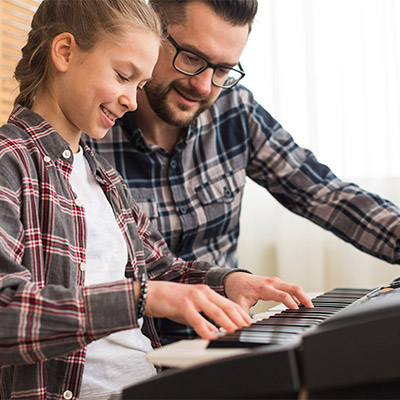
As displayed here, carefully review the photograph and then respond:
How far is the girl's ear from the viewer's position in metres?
1.14

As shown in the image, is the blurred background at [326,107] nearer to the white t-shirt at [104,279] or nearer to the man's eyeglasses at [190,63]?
the man's eyeglasses at [190,63]

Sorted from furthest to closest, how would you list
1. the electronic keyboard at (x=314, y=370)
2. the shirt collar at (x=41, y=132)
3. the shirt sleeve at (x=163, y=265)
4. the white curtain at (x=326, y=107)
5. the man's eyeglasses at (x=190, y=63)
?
the white curtain at (x=326, y=107) → the man's eyeglasses at (x=190, y=63) → the shirt sleeve at (x=163, y=265) → the shirt collar at (x=41, y=132) → the electronic keyboard at (x=314, y=370)

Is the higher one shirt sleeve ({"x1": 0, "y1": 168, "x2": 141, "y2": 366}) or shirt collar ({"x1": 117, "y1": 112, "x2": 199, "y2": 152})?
shirt collar ({"x1": 117, "y1": 112, "x2": 199, "y2": 152})

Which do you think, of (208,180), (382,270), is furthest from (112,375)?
(382,270)

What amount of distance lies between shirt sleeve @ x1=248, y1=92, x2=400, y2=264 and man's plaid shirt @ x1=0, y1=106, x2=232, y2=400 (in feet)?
1.72

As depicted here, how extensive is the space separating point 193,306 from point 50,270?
34cm

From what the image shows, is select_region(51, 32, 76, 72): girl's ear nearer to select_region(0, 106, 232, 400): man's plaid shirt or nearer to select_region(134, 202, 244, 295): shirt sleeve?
select_region(0, 106, 232, 400): man's plaid shirt

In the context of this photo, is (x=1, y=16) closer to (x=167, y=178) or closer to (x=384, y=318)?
(x=167, y=178)

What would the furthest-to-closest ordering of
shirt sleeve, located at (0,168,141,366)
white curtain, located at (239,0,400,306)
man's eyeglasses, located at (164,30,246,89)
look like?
white curtain, located at (239,0,400,306), man's eyeglasses, located at (164,30,246,89), shirt sleeve, located at (0,168,141,366)

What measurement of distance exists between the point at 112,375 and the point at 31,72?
64 centimetres

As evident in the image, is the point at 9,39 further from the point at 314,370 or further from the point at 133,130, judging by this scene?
the point at 314,370

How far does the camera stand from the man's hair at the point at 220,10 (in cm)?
160

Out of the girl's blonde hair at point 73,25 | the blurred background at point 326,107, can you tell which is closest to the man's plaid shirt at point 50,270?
the girl's blonde hair at point 73,25

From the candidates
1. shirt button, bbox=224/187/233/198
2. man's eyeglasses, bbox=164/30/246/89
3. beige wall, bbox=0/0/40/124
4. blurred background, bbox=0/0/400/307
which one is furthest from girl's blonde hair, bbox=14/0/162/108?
blurred background, bbox=0/0/400/307
